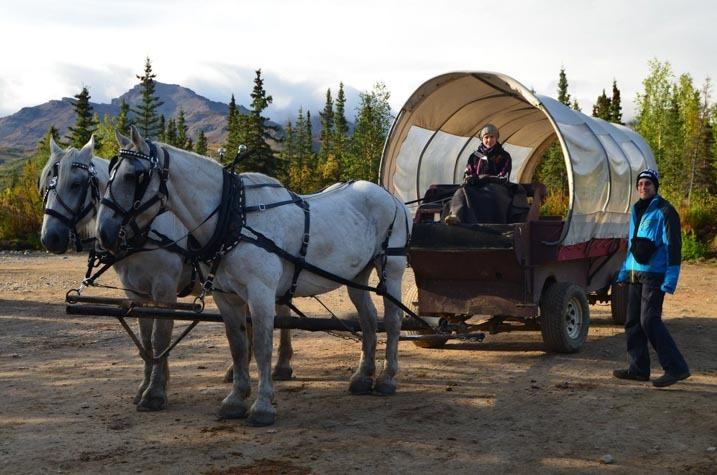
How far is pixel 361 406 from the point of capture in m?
6.16

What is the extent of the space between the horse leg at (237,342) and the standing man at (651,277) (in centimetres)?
374

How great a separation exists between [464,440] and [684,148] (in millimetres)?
44391

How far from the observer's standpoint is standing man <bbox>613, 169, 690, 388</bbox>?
21.6ft

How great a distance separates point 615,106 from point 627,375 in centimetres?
5983

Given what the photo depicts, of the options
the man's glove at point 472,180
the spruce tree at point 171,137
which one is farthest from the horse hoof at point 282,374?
the spruce tree at point 171,137

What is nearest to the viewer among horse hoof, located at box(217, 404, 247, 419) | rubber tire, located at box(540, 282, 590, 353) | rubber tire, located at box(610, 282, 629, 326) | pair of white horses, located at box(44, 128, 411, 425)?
pair of white horses, located at box(44, 128, 411, 425)

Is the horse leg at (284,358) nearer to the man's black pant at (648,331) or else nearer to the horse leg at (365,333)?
the horse leg at (365,333)

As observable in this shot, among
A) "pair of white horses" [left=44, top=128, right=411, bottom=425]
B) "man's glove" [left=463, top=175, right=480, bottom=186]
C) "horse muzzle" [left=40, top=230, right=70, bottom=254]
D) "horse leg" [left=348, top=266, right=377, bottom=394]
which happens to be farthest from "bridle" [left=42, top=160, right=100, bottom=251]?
"man's glove" [left=463, top=175, right=480, bottom=186]

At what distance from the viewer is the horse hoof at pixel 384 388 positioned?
658cm

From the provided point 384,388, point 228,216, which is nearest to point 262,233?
point 228,216

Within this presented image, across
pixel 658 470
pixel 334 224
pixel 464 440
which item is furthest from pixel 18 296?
pixel 658 470

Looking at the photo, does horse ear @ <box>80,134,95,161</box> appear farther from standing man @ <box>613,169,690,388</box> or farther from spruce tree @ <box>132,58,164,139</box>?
spruce tree @ <box>132,58,164,139</box>

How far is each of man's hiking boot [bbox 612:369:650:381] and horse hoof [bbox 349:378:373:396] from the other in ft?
8.26

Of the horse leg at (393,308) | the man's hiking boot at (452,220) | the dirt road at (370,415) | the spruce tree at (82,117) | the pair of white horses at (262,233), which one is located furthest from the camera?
the spruce tree at (82,117)
